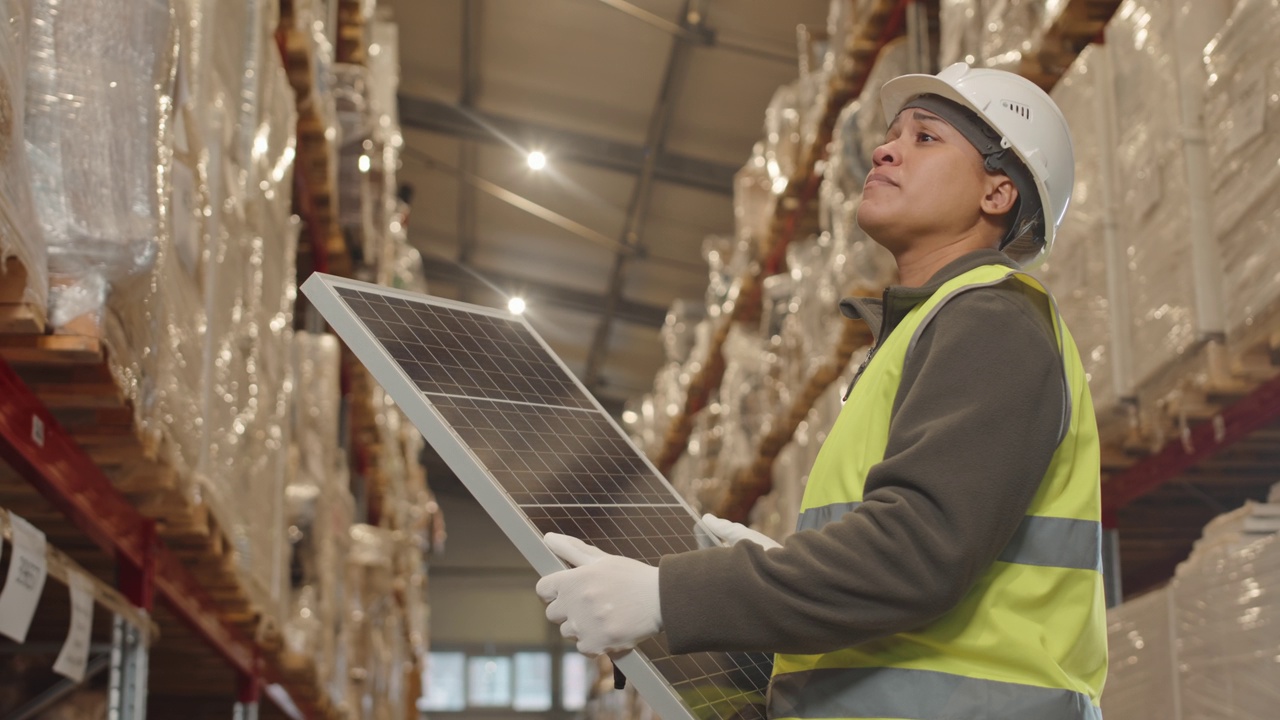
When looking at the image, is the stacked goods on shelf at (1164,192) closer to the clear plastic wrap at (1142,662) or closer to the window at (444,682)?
the clear plastic wrap at (1142,662)

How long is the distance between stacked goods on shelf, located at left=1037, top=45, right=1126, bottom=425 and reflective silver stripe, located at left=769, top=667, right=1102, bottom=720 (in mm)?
3047

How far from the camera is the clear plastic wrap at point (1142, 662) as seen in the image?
464 centimetres

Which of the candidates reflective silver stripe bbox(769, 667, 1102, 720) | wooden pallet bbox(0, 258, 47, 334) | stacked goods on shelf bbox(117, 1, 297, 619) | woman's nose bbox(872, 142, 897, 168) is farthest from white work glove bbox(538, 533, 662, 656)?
stacked goods on shelf bbox(117, 1, 297, 619)

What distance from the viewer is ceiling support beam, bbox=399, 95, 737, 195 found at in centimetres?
1493

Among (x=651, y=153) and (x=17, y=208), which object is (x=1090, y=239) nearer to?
(x=17, y=208)

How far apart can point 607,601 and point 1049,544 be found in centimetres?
61

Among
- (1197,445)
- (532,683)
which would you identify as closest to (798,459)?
(1197,445)

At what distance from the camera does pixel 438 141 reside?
16484mm

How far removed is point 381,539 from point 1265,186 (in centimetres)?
824

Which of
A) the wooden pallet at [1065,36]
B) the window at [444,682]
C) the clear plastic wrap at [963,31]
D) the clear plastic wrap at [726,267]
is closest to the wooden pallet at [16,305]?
the wooden pallet at [1065,36]

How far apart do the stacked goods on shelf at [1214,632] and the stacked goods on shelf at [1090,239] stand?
673 millimetres

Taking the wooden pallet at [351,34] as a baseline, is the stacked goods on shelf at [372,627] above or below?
below

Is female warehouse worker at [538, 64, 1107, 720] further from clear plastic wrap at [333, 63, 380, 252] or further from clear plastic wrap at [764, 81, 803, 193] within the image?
clear plastic wrap at [764, 81, 803, 193]

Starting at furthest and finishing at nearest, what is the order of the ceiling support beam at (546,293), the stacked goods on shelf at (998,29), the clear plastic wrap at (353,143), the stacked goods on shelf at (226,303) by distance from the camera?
the ceiling support beam at (546,293) → the clear plastic wrap at (353,143) → the stacked goods on shelf at (998,29) → the stacked goods on shelf at (226,303)
